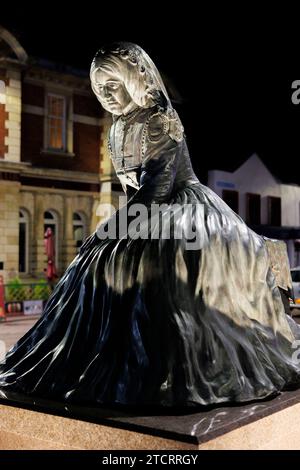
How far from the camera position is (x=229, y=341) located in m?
3.51

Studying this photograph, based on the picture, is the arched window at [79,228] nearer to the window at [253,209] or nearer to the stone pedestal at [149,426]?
the window at [253,209]

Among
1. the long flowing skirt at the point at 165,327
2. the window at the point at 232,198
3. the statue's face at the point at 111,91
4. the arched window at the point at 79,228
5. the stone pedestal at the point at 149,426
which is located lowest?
the stone pedestal at the point at 149,426

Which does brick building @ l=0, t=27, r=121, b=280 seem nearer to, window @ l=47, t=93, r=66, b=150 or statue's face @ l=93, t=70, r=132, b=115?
window @ l=47, t=93, r=66, b=150

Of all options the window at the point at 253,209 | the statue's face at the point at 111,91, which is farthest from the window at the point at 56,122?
the statue's face at the point at 111,91

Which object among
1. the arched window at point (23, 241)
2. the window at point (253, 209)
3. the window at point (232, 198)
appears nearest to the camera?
the arched window at point (23, 241)

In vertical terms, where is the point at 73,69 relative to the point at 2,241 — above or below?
above

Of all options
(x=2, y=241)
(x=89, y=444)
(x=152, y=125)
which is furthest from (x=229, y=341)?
(x=2, y=241)

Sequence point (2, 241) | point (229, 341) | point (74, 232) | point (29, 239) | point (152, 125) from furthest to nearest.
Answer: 1. point (74, 232)
2. point (29, 239)
3. point (2, 241)
4. point (152, 125)
5. point (229, 341)

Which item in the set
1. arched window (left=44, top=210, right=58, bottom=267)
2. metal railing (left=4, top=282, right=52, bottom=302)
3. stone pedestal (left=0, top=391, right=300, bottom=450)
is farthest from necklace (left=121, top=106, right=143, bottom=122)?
arched window (left=44, top=210, right=58, bottom=267)

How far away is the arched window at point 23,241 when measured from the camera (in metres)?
19.4

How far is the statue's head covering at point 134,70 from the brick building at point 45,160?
48.7 ft

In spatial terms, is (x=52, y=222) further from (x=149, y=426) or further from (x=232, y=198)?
(x=149, y=426)

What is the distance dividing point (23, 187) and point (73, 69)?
4.38 m

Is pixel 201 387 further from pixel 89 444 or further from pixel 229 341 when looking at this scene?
pixel 89 444
